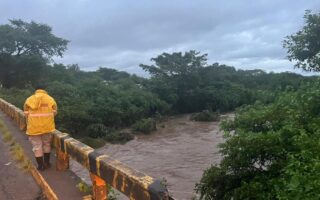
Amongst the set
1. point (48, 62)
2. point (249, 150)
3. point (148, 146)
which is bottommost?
point (148, 146)

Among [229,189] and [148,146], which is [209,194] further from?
[148,146]

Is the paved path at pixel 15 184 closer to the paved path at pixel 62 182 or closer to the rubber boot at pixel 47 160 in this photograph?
the paved path at pixel 62 182

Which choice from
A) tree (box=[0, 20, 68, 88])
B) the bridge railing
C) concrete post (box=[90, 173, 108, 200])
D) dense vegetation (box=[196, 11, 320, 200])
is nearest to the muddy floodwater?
dense vegetation (box=[196, 11, 320, 200])

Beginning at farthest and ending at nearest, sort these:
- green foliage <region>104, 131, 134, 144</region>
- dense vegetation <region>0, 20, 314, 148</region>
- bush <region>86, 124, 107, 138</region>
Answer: dense vegetation <region>0, 20, 314, 148</region>, bush <region>86, 124, 107, 138</region>, green foliage <region>104, 131, 134, 144</region>

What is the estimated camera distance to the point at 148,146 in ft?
→ 86.8

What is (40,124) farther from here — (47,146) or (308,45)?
(308,45)

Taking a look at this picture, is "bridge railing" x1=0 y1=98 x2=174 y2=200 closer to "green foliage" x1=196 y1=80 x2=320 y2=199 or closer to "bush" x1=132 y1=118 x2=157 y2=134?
"green foliage" x1=196 y1=80 x2=320 y2=199

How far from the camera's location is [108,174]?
4371mm

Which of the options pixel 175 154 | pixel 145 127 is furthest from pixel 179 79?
pixel 175 154

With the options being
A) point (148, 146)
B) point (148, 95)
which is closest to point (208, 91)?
point (148, 95)

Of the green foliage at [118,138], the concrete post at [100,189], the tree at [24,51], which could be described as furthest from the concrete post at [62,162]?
the tree at [24,51]

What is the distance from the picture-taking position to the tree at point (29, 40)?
41.5 m

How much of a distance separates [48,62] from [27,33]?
12.8 feet

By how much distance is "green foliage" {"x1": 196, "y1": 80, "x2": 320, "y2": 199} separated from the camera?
7038mm
